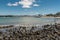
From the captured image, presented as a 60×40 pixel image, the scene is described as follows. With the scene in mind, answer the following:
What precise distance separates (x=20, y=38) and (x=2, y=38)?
1243 mm

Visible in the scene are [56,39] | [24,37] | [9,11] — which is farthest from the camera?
[9,11]

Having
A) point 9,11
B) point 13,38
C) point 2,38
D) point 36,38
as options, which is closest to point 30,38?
point 36,38

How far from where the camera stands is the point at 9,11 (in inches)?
976

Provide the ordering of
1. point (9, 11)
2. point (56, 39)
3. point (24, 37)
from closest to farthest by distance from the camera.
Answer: point (56, 39), point (24, 37), point (9, 11)

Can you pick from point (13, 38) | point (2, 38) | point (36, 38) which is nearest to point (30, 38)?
point (36, 38)

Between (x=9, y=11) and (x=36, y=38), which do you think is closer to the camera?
(x=36, y=38)

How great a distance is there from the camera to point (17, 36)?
12.7 metres

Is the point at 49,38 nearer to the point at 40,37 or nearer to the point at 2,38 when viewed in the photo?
the point at 40,37

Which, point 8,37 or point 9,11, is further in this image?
point 9,11

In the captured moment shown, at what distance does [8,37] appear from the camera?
491 inches

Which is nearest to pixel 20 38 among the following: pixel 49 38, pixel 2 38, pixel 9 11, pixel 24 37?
pixel 24 37

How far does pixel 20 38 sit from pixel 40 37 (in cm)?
140

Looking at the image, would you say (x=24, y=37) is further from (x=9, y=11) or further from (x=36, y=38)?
(x=9, y=11)

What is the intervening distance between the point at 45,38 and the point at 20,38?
172cm
